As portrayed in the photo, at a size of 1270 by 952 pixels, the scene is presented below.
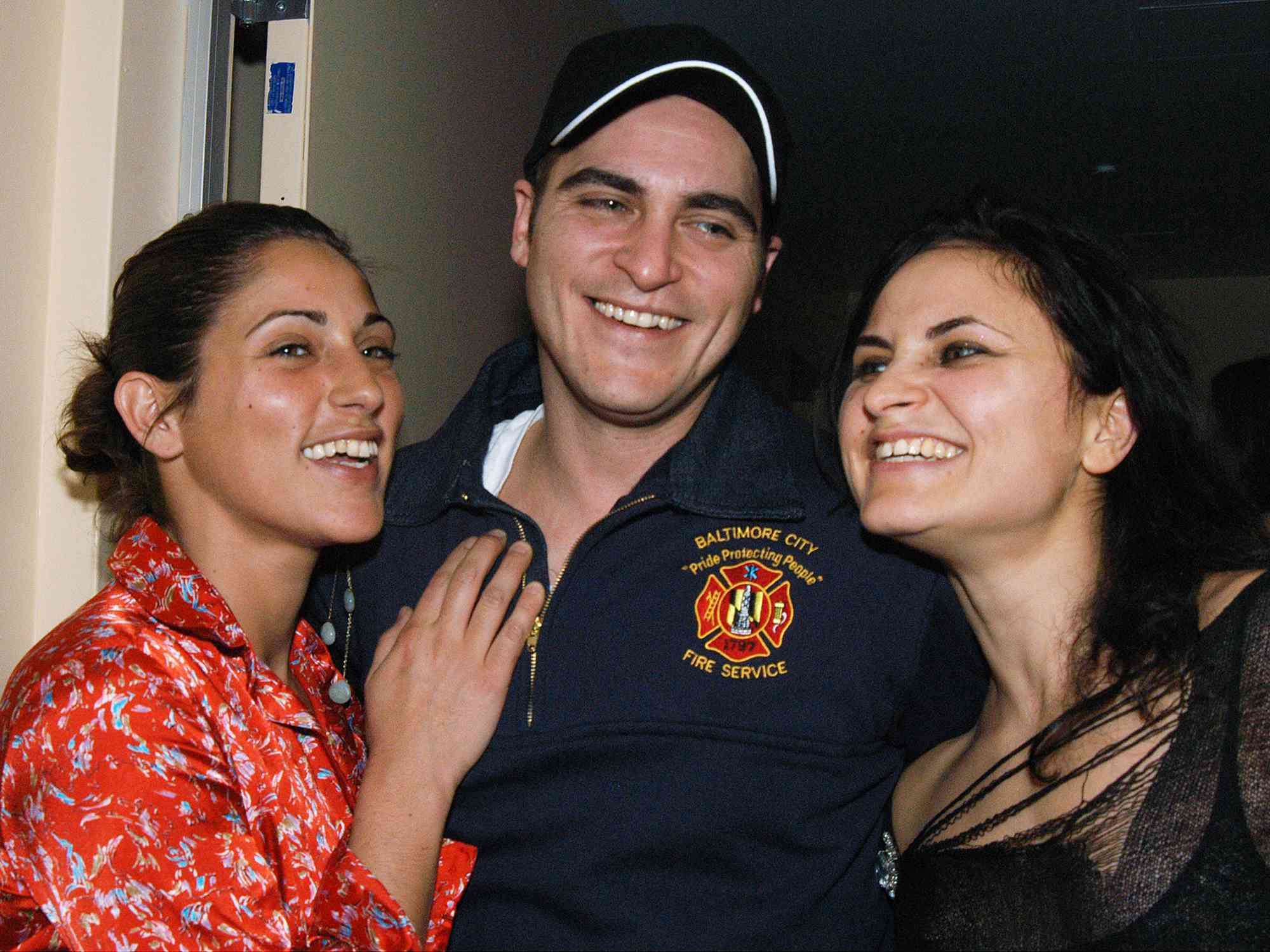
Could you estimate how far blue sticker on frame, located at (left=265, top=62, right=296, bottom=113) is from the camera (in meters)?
2.03

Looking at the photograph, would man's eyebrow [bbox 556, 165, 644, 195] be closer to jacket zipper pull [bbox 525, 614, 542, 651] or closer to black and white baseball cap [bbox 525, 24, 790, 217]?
black and white baseball cap [bbox 525, 24, 790, 217]

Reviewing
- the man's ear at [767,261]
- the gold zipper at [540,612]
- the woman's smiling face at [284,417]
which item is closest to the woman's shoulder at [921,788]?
the gold zipper at [540,612]

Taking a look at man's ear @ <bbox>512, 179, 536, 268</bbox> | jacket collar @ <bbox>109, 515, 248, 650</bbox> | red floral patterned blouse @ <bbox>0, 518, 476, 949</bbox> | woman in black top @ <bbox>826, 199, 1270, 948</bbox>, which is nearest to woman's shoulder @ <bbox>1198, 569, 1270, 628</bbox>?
woman in black top @ <bbox>826, 199, 1270, 948</bbox>

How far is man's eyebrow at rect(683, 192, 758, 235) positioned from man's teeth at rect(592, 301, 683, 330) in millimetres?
161

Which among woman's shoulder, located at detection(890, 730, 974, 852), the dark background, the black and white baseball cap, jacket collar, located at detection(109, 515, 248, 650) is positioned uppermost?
the dark background

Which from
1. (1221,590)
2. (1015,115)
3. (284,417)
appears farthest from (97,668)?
(1015,115)

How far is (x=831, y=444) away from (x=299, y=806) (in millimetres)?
887

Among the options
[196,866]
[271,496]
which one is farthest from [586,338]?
[196,866]

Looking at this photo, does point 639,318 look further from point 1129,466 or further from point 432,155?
point 432,155

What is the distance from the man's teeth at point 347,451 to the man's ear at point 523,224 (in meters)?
0.40

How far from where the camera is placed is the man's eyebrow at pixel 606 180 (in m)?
1.68

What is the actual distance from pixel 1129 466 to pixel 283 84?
4.83 ft

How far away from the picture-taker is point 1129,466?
5.17ft

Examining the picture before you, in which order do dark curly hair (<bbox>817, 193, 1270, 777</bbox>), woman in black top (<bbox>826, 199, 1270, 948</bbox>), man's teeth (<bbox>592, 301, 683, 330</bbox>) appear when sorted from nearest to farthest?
woman in black top (<bbox>826, 199, 1270, 948</bbox>) < dark curly hair (<bbox>817, 193, 1270, 777</bbox>) < man's teeth (<bbox>592, 301, 683, 330</bbox>)
